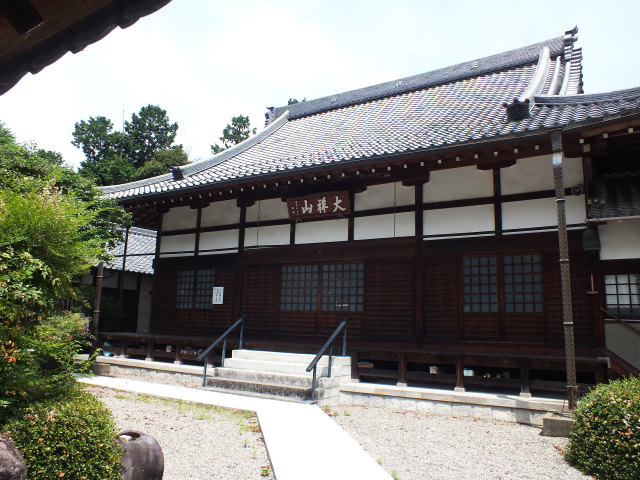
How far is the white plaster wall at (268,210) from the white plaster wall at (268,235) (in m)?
0.27

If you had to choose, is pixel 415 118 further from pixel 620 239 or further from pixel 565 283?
pixel 565 283

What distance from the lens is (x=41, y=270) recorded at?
4.25m

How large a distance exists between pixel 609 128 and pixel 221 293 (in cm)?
943

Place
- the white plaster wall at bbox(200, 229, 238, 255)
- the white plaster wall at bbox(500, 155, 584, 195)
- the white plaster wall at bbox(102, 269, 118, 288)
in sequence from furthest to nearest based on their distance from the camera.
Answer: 1. the white plaster wall at bbox(102, 269, 118, 288)
2. the white plaster wall at bbox(200, 229, 238, 255)
3. the white plaster wall at bbox(500, 155, 584, 195)

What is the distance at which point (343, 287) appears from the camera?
1106cm

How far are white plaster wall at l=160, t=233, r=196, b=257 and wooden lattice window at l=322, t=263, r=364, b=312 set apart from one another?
4.40 m

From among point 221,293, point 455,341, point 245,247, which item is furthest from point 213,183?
point 455,341

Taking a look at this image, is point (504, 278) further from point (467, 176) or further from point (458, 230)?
point (467, 176)

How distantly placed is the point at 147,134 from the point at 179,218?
116 feet

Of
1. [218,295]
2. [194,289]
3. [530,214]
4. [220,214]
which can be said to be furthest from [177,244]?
[530,214]

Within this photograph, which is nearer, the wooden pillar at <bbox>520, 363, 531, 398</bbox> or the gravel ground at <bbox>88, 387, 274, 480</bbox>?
the gravel ground at <bbox>88, 387, 274, 480</bbox>

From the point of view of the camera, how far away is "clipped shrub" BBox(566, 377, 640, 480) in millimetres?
4816

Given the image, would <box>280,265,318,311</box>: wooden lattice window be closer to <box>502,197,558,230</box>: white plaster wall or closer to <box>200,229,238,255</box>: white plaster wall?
<box>200,229,238,255</box>: white plaster wall

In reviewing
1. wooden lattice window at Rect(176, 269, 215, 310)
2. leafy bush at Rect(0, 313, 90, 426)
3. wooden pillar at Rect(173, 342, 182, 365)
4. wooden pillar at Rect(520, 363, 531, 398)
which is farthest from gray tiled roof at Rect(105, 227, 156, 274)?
wooden pillar at Rect(520, 363, 531, 398)
